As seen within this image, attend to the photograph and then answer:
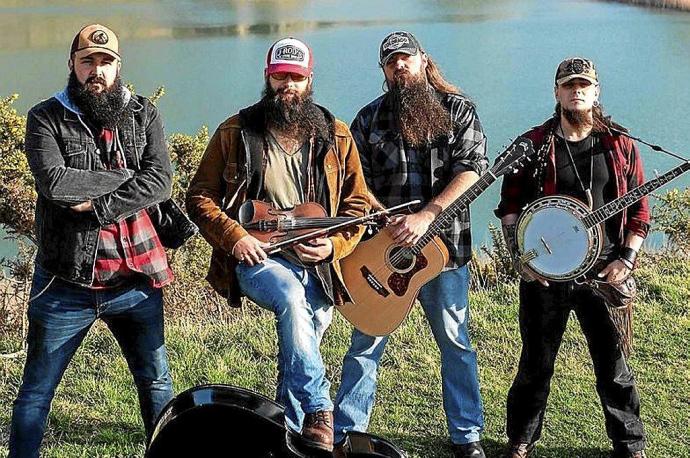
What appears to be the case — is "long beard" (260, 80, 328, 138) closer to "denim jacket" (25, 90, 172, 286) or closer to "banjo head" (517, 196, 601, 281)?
"denim jacket" (25, 90, 172, 286)

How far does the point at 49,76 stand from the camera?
1591 cm

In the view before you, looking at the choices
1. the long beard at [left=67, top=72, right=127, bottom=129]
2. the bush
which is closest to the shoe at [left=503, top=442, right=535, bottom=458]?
the long beard at [left=67, top=72, right=127, bottom=129]

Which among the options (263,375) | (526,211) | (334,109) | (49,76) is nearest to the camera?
(526,211)

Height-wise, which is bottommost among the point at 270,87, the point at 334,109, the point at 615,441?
the point at 615,441

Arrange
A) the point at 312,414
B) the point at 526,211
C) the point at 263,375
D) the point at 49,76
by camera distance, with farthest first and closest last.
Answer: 1. the point at 49,76
2. the point at 263,375
3. the point at 526,211
4. the point at 312,414

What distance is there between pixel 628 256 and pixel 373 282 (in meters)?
1.04

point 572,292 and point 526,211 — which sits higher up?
point 526,211

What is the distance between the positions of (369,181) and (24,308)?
106 inches

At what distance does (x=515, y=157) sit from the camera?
12.5 ft

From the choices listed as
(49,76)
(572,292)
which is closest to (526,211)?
(572,292)

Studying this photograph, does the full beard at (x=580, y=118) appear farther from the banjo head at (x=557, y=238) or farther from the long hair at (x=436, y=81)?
the long hair at (x=436, y=81)

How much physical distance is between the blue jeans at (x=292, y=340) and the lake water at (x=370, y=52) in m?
5.64

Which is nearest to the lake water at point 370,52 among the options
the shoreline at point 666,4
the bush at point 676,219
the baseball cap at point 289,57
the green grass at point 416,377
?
the shoreline at point 666,4

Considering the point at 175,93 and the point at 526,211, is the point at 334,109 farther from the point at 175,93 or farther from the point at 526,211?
the point at 526,211
